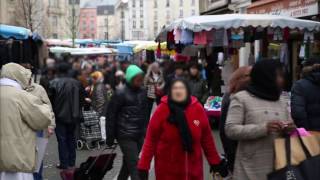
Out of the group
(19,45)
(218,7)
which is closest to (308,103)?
(19,45)

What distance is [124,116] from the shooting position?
6.95m

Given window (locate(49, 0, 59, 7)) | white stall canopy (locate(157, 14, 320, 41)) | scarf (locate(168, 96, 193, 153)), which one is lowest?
scarf (locate(168, 96, 193, 153))

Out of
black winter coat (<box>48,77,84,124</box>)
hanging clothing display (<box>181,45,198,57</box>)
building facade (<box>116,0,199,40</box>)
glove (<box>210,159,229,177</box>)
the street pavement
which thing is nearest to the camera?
glove (<box>210,159,229,177</box>)

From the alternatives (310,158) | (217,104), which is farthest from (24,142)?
(217,104)

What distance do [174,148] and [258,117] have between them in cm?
91

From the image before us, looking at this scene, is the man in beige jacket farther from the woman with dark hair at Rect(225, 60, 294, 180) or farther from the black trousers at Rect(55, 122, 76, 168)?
the black trousers at Rect(55, 122, 76, 168)

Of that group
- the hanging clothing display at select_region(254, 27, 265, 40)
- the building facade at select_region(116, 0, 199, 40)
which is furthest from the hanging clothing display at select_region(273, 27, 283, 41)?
the building facade at select_region(116, 0, 199, 40)

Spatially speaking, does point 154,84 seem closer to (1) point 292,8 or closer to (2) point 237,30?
(2) point 237,30

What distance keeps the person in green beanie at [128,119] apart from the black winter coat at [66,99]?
2.37 metres

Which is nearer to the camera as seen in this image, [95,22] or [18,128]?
[18,128]

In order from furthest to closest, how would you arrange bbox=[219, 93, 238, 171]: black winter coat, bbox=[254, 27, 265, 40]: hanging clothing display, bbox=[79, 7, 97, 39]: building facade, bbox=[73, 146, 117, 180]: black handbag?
bbox=[79, 7, 97, 39]: building facade < bbox=[254, 27, 265, 40]: hanging clothing display < bbox=[73, 146, 117, 180]: black handbag < bbox=[219, 93, 238, 171]: black winter coat

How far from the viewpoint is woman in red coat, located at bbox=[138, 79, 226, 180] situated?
17.3 feet

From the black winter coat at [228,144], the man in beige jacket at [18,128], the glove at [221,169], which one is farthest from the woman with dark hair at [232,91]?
the man in beige jacket at [18,128]

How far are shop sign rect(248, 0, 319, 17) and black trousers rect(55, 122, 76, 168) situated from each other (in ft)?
24.2
